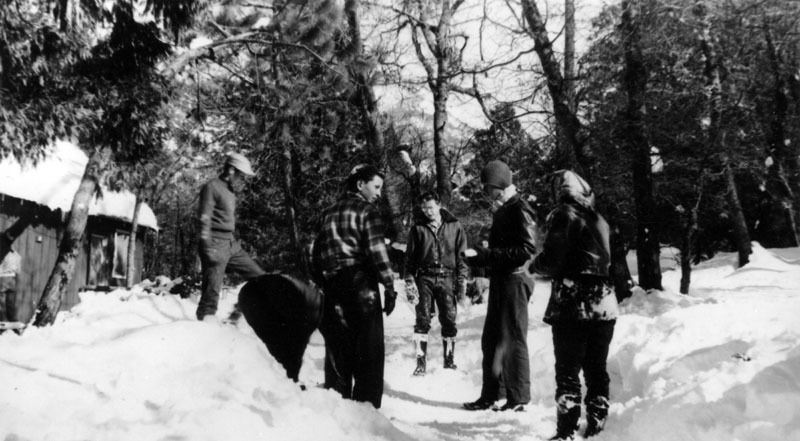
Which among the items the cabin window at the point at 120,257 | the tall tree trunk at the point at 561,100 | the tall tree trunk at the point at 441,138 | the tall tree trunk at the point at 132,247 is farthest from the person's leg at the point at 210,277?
the cabin window at the point at 120,257

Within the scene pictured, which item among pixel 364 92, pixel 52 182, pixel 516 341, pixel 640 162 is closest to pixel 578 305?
pixel 516 341

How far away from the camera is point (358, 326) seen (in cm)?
390

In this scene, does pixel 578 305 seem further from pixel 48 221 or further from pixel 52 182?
pixel 48 221

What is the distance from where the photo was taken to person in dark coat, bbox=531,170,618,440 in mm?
3549

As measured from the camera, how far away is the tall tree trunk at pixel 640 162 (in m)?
9.28

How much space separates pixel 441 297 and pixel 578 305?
9.97 feet

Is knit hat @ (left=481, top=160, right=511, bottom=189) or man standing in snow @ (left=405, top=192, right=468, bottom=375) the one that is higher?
knit hat @ (left=481, top=160, right=511, bottom=189)

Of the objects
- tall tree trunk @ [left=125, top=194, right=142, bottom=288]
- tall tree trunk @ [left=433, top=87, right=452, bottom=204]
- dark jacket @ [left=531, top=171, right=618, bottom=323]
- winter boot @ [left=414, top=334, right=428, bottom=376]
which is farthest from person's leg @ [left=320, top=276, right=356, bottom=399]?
tall tree trunk @ [left=125, top=194, right=142, bottom=288]

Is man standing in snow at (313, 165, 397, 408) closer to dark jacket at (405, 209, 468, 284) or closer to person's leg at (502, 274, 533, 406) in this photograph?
person's leg at (502, 274, 533, 406)

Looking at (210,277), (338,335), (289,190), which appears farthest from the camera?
(289,190)

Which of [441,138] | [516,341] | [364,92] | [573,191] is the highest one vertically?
[364,92]

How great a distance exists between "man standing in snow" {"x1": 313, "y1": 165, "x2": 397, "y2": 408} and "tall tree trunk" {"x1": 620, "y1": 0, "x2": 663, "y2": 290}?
22.5 ft

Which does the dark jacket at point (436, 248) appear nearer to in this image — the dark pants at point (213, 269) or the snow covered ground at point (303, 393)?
the dark pants at point (213, 269)

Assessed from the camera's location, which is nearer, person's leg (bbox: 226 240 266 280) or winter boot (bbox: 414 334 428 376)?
→ winter boot (bbox: 414 334 428 376)
